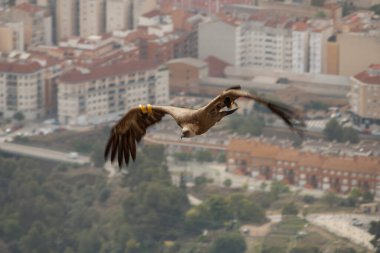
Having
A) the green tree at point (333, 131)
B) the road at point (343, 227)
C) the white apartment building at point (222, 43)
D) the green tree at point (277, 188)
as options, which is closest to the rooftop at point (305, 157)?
the green tree at point (277, 188)

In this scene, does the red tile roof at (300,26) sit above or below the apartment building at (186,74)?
above

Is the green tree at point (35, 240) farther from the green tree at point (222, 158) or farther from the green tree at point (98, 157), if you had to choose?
the green tree at point (222, 158)

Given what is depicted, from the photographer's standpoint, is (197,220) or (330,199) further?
(330,199)

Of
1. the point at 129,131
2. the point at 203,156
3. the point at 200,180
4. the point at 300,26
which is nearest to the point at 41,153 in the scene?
the point at 203,156

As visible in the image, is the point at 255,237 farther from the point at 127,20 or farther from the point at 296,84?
the point at 127,20

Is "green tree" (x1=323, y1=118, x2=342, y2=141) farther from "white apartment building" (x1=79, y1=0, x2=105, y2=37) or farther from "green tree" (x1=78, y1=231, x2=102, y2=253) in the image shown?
"white apartment building" (x1=79, y1=0, x2=105, y2=37)

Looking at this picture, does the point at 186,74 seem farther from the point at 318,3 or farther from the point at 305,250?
the point at 305,250
